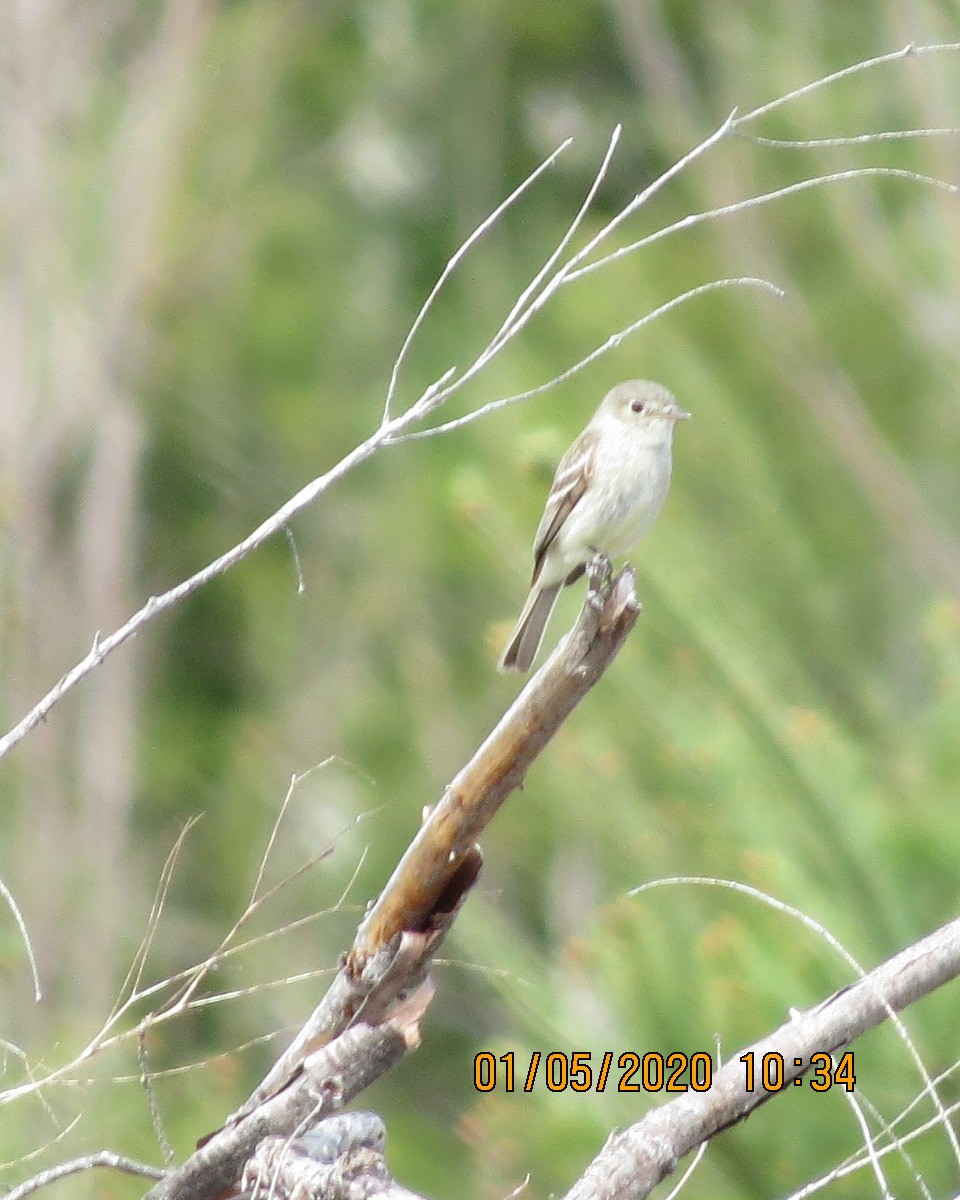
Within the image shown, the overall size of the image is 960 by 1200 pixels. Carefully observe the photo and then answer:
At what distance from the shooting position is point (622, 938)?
403cm

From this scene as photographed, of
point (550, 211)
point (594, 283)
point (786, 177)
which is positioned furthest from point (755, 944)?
point (550, 211)

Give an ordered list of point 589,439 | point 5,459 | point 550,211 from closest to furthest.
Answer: point 589,439, point 5,459, point 550,211

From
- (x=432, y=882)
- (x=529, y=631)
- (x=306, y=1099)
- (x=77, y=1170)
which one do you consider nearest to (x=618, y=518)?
(x=529, y=631)

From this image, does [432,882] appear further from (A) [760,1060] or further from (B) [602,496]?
(B) [602,496]

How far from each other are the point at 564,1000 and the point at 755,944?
2.13 feet

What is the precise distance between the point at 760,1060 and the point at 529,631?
2.42 meters

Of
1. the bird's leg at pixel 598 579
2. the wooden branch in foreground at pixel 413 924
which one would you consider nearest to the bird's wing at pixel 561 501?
the bird's leg at pixel 598 579

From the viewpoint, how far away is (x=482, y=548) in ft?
20.5

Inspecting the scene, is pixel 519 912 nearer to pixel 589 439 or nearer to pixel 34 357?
pixel 34 357

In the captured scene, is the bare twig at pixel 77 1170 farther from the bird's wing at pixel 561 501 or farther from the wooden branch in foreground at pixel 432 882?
the bird's wing at pixel 561 501

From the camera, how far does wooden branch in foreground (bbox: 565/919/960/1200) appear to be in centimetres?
202

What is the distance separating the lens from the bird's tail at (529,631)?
4387 mm

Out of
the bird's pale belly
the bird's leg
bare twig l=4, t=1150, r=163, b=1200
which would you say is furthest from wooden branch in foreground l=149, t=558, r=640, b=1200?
the bird's pale belly

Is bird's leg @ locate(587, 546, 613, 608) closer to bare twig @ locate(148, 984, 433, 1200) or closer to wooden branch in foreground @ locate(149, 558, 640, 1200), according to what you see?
wooden branch in foreground @ locate(149, 558, 640, 1200)
